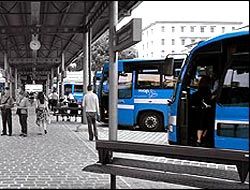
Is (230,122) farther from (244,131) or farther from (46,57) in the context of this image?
(46,57)

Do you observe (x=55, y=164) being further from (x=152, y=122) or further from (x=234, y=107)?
(x=152, y=122)

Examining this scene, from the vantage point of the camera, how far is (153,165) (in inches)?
317

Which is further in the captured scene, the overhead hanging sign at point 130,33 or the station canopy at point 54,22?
the station canopy at point 54,22

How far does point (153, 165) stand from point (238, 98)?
12.0ft

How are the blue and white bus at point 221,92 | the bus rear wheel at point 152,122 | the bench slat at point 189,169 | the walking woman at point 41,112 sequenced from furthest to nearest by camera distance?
the bus rear wheel at point 152,122 < the walking woman at point 41,112 < the blue and white bus at point 221,92 < the bench slat at point 189,169

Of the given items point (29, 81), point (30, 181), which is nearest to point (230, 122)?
point (30, 181)

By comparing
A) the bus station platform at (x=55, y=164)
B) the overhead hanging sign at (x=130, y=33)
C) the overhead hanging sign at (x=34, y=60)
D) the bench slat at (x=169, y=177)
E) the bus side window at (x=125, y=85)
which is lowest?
the bus station platform at (x=55, y=164)

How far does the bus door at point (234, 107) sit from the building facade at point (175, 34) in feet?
3.15

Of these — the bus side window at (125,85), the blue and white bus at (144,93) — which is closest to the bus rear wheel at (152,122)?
the blue and white bus at (144,93)

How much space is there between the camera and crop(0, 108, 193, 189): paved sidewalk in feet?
28.8

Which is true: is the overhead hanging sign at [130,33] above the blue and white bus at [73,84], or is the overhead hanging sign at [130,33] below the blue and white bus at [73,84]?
above

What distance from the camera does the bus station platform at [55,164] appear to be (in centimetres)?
875

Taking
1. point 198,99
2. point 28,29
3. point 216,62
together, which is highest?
point 28,29

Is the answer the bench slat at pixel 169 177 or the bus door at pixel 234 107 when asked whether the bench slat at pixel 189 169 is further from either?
the bus door at pixel 234 107
